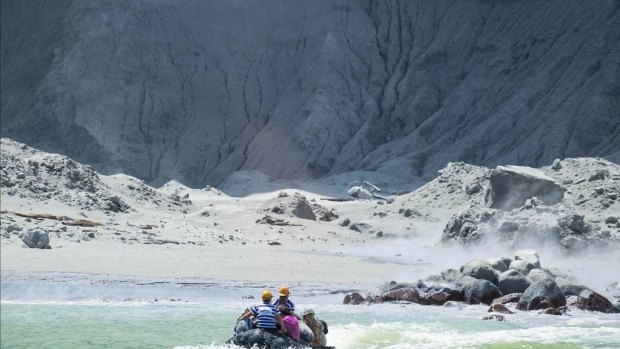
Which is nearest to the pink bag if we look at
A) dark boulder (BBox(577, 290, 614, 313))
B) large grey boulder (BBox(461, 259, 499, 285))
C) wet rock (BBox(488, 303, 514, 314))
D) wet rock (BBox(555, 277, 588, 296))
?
wet rock (BBox(488, 303, 514, 314))

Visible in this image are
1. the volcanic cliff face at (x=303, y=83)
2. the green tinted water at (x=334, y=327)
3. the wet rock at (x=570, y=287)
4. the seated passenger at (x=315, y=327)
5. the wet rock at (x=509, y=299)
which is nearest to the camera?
the seated passenger at (x=315, y=327)

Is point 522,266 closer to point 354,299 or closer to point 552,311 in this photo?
point 552,311

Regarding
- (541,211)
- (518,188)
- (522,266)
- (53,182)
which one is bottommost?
(522,266)

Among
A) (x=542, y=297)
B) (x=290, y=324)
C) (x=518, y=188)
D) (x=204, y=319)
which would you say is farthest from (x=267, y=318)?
(x=518, y=188)

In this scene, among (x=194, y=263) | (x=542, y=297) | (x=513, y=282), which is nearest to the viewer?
(x=542, y=297)

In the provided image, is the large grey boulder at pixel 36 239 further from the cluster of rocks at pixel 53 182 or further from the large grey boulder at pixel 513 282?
the large grey boulder at pixel 513 282

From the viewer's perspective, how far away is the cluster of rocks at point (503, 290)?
21.3 m

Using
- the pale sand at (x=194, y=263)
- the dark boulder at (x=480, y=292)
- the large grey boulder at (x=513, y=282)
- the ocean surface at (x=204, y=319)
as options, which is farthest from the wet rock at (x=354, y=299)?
the pale sand at (x=194, y=263)

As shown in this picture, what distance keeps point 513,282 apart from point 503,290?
337mm

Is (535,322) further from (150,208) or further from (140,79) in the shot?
(140,79)

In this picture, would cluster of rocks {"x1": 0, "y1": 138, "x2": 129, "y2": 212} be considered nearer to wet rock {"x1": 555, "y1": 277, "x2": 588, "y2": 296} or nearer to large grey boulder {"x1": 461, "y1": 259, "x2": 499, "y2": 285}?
large grey boulder {"x1": 461, "y1": 259, "x2": 499, "y2": 285}

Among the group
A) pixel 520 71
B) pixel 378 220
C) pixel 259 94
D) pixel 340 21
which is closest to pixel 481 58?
pixel 520 71

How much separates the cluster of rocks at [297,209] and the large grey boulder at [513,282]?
21994mm

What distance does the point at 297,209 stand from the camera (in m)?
45.2
